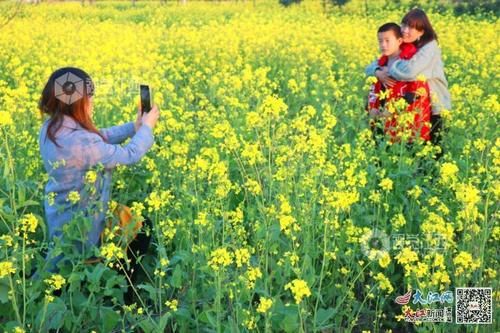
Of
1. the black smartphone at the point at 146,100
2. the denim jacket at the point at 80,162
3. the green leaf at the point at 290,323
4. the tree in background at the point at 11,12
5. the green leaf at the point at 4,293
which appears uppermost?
the tree in background at the point at 11,12

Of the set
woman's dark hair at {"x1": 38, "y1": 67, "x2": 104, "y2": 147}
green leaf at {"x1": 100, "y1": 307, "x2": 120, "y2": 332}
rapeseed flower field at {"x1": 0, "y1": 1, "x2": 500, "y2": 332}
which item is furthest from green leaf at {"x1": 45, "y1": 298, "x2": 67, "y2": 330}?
woman's dark hair at {"x1": 38, "y1": 67, "x2": 104, "y2": 147}

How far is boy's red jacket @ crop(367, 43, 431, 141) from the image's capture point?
172 inches

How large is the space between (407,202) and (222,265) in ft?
4.51

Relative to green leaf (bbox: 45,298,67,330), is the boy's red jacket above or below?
above

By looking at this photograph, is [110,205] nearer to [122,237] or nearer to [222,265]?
[122,237]

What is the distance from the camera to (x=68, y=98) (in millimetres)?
3016

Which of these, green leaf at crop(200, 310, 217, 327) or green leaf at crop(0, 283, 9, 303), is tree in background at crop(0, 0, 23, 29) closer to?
green leaf at crop(0, 283, 9, 303)

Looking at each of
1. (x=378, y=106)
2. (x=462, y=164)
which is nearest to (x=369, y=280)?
(x=462, y=164)

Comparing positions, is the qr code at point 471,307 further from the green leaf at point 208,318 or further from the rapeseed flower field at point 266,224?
the green leaf at point 208,318

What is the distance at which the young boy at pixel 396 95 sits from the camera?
431 centimetres

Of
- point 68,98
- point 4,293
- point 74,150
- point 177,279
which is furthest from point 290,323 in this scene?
point 68,98

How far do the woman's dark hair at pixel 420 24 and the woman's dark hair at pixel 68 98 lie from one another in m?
2.37

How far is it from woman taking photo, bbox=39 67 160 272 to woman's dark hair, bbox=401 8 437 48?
7.34 feet

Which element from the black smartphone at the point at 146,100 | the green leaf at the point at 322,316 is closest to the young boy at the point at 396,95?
the black smartphone at the point at 146,100
